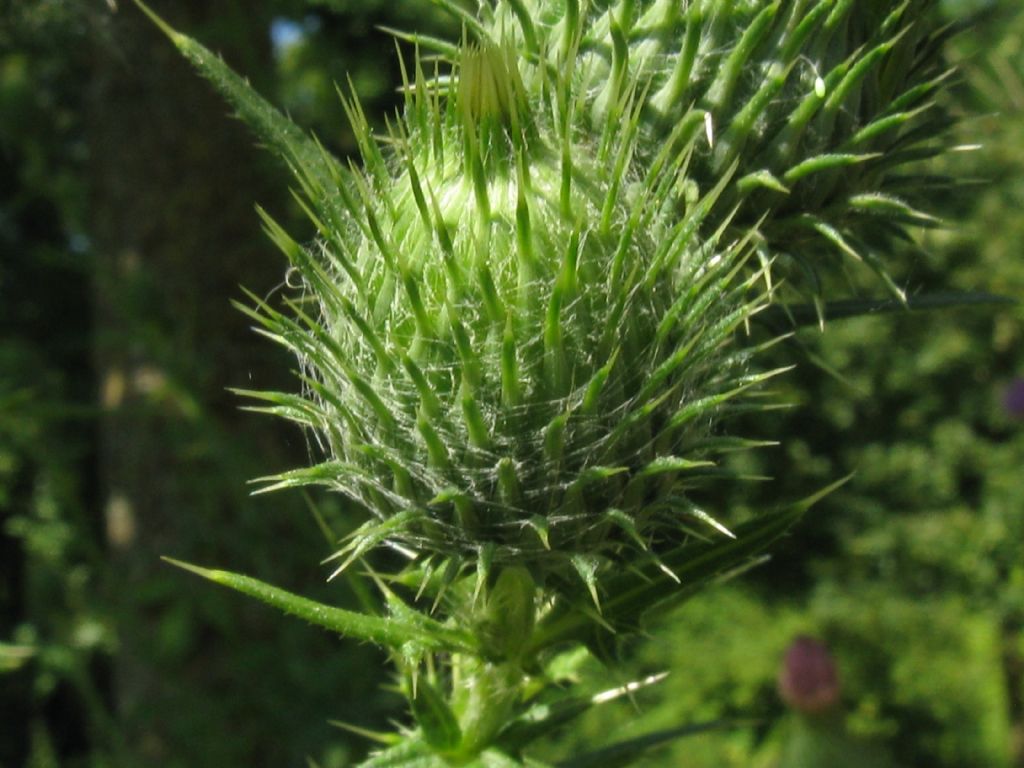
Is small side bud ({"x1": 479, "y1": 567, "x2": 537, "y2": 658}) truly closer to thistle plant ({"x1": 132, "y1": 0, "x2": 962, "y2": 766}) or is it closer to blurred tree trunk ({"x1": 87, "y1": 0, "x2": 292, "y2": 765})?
thistle plant ({"x1": 132, "y1": 0, "x2": 962, "y2": 766})

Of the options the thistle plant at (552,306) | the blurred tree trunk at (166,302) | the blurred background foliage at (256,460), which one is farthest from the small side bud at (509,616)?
the blurred tree trunk at (166,302)

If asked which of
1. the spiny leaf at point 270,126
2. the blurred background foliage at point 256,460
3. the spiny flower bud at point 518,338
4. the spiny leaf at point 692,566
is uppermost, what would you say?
the spiny leaf at point 270,126

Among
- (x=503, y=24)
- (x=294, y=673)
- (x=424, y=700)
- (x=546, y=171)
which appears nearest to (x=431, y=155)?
(x=546, y=171)

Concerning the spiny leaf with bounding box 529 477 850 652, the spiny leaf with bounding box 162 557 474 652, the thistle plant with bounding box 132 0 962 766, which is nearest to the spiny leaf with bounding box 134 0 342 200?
the thistle plant with bounding box 132 0 962 766

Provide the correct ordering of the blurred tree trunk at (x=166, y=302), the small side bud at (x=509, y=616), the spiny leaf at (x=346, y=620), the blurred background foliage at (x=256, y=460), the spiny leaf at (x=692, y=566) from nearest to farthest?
the spiny leaf at (x=346, y=620) → the spiny leaf at (x=692, y=566) → the small side bud at (x=509, y=616) → the blurred background foliage at (x=256, y=460) → the blurred tree trunk at (x=166, y=302)

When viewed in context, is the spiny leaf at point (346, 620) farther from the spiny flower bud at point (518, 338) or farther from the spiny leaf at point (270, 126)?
the spiny leaf at point (270, 126)

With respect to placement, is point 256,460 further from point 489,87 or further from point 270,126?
point 489,87

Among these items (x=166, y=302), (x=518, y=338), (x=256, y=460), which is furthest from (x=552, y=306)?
(x=166, y=302)
